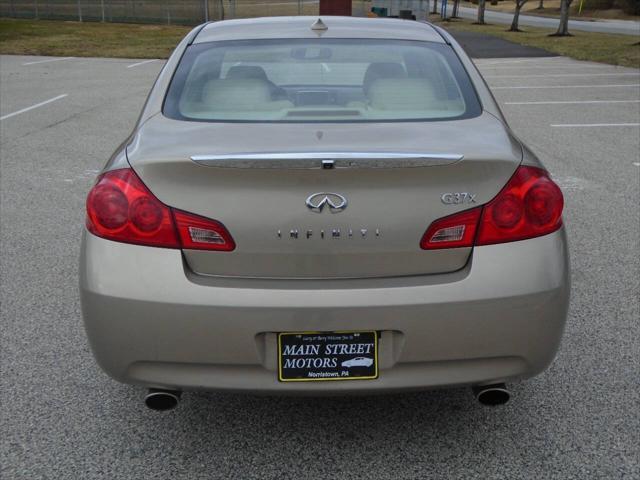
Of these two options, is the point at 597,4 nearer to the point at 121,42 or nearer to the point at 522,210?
the point at 121,42

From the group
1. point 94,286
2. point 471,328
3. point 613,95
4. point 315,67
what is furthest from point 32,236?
point 613,95

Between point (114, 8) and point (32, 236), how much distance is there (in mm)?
32935

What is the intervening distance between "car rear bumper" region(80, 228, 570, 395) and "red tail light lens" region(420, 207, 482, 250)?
0.21ft

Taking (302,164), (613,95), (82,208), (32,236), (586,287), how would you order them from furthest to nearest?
(613,95), (82,208), (32,236), (586,287), (302,164)

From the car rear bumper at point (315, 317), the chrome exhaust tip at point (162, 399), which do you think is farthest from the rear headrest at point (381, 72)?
the chrome exhaust tip at point (162, 399)

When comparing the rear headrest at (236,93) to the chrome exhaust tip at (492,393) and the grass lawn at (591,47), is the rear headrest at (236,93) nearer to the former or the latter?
the chrome exhaust tip at (492,393)

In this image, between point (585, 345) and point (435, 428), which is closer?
point (435, 428)

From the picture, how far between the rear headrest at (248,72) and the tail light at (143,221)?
91 centimetres

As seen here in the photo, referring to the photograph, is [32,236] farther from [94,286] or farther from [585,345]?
[585,345]

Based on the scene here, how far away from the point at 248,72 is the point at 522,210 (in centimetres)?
138

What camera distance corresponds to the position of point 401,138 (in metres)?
2.72

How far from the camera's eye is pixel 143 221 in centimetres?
262

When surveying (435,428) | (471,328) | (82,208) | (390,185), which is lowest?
(82,208)

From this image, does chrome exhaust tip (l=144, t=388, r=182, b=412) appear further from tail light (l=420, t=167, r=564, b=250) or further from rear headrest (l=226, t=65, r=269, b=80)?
rear headrest (l=226, t=65, r=269, b=80)
